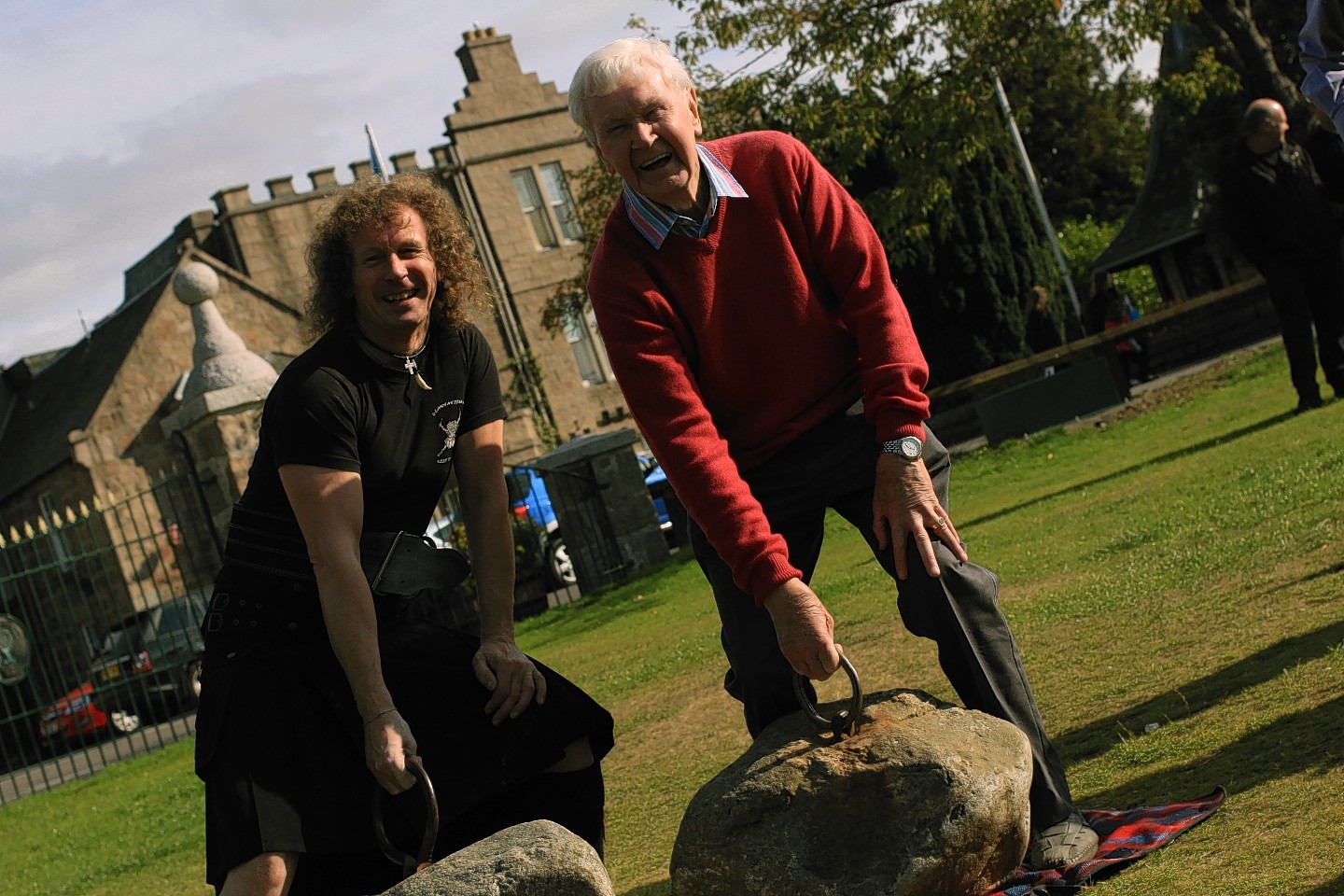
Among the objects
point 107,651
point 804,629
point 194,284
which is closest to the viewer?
point 804,629

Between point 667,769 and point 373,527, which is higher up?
point 373,527

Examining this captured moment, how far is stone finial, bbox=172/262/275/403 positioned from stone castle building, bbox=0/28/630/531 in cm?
2226

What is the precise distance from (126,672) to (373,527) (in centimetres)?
1354

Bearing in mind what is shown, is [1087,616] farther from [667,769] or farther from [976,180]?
[976,180]

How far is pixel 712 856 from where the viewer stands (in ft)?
10.7

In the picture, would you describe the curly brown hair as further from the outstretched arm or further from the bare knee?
the bare knee

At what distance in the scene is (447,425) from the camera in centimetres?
390

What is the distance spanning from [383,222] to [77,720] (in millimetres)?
14007

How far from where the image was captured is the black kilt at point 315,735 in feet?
11.2

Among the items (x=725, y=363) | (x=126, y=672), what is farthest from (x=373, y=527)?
(x=126, y=672)

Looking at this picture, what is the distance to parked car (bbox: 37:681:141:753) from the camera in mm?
13922

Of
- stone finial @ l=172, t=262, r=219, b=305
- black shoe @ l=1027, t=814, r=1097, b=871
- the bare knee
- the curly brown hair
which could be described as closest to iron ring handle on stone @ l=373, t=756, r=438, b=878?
the bare knee

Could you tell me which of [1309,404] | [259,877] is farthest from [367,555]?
[1309,404]

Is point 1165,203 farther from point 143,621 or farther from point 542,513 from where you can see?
point 143,621
